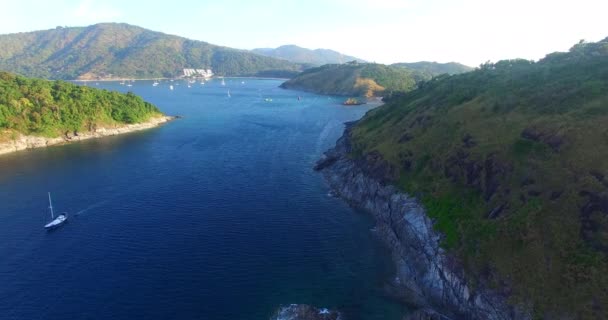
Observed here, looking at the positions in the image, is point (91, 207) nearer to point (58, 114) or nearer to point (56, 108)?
point (58, 114)

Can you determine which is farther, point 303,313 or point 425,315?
point 303,313

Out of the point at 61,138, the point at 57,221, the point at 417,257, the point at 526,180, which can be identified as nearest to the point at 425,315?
the point at 417,257

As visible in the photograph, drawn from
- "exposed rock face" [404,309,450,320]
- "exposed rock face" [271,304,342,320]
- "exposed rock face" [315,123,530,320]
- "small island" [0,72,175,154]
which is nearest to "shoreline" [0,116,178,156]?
"small island" [0,72,175,154]

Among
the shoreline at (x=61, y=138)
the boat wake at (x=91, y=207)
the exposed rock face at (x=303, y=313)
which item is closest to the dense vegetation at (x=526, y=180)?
the exposed rock face at (x=303, y=313)

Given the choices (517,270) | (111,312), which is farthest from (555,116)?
(111,312)

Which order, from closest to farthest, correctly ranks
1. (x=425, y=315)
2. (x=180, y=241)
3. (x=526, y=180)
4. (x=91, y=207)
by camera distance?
(x=425, y=315) < (x=526, y=180) < (x=180, y=241) < (x=91, y=207)

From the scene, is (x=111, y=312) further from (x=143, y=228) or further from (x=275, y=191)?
(x=275, y=191)
